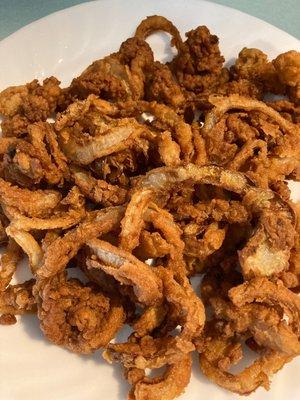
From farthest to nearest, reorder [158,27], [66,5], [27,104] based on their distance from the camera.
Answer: [66,5] → [158,27] → [27,104]

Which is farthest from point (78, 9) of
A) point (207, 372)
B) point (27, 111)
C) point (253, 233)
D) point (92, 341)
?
point (207, 372)

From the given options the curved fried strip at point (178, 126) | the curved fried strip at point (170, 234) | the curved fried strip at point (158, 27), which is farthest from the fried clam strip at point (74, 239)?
the curved fried strip at point (158, 27)

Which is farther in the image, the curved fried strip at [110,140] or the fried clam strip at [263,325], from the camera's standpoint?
the curved fried strip at [110,140]

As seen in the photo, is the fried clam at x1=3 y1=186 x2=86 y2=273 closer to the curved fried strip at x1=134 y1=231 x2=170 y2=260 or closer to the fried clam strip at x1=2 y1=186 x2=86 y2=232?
the fried clam strip at x1=2 y1=186 x2=86 y2=232

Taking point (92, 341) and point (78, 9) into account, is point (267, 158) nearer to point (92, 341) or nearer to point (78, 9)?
point (92, 341)

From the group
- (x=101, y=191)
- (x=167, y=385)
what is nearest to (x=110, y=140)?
(x=101, y=191)

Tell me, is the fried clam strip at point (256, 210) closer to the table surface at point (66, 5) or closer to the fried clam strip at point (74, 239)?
the fried clam strip at point (74, 239)

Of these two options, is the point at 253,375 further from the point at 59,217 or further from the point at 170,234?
the point at 59,217

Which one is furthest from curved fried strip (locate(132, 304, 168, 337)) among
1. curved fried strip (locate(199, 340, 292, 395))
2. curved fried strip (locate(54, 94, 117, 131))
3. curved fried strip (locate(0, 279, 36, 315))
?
curved fried strip (locate(54, 94, 117, 131))
